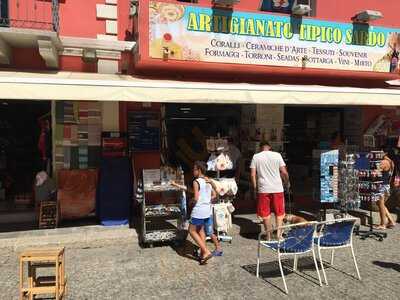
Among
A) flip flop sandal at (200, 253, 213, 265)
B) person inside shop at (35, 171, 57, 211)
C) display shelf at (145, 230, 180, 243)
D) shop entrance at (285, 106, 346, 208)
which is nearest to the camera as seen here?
flip flop sandal at (200, 253, 213, 265)

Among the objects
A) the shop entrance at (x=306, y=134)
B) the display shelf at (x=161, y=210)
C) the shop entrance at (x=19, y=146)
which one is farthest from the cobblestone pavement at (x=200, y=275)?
the shop entrance at (x=306, y=134)

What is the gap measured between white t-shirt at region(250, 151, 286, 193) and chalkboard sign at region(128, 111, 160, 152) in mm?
2539

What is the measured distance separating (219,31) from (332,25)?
8.57ft

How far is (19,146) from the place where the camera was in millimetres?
9875

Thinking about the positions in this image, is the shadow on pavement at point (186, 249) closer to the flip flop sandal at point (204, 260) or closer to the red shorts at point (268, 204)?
the flip flop sandal at point (204, 260)

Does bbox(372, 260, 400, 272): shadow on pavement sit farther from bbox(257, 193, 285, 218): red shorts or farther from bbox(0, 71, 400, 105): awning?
bbox(0, 71, 400, 105): awning

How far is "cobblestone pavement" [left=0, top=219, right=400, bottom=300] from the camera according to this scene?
545cm

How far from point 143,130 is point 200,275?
3.85m

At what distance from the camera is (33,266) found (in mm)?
4859

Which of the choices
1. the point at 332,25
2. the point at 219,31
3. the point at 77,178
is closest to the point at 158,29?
the point at 219,31

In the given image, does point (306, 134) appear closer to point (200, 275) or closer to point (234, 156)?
point (234, 156)

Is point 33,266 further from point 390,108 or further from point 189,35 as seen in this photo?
point 390,108

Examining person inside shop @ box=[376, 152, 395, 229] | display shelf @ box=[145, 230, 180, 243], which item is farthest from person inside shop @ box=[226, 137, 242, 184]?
person inside shop @ box=[376, 152, 395, 229]

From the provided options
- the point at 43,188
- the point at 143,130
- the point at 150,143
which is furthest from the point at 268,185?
the point at 43,188
